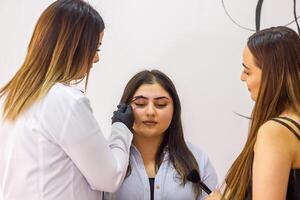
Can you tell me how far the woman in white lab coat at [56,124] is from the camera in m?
1.00

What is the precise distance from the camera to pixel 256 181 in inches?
36.3

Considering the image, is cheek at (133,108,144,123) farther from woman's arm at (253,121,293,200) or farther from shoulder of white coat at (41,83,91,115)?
woman's arm at (253,121,293,200)

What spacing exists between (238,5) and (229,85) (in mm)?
314

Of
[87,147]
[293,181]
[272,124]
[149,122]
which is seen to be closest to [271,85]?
[272,124]

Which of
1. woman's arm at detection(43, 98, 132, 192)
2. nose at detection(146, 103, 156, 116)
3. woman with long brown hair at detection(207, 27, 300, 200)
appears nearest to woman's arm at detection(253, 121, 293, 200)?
woman with long brown hair at detection(207, 27, 300, 200)

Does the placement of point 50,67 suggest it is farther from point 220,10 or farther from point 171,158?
point 220,10

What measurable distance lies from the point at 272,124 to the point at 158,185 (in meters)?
0.61

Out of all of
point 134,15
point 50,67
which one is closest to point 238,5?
point 134,15

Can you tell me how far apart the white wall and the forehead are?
139 millimetres

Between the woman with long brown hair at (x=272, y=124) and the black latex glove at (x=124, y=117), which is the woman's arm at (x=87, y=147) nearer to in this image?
the black latex glove at (x=124, y=117)

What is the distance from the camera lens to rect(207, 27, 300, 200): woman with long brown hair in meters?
0.91

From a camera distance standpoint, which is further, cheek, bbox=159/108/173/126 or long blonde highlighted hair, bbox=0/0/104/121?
cheek, bbox=159/108/173/126

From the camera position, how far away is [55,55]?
1037 millimetres

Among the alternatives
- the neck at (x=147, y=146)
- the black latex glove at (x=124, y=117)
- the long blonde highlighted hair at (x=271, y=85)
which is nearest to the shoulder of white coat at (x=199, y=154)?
the neck at (x=147, y=146)
